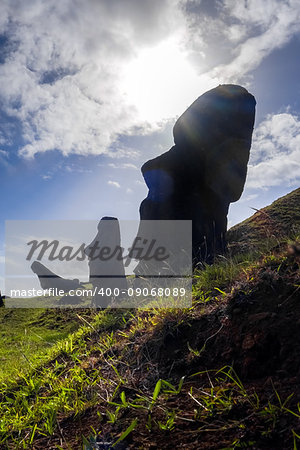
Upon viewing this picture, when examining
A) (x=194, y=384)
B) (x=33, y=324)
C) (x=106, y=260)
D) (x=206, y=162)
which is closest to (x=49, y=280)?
(x=33, y=324)

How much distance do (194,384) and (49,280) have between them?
35.0 metres

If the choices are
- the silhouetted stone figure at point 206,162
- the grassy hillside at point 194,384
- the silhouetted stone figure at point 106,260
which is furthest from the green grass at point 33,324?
the grassy hillside at point 194,384

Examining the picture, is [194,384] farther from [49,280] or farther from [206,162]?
[49,280]

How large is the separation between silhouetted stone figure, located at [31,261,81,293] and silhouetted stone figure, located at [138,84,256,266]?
61.2 feet

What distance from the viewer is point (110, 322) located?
16.3ft

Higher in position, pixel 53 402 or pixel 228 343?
pixel 228 343

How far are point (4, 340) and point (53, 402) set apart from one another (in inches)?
576

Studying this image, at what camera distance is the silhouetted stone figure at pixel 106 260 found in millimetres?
19219

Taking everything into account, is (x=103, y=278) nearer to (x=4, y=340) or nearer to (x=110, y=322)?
(x=4, y=340)

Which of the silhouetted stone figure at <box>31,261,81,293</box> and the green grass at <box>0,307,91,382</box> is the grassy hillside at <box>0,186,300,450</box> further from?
the silhouetted stone figure at <box>31,261,81,293</box>

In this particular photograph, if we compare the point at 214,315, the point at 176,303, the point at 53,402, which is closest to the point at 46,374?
the point at 53,402

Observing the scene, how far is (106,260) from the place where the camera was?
20.1 meters

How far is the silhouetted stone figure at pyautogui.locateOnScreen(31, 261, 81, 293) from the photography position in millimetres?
34125

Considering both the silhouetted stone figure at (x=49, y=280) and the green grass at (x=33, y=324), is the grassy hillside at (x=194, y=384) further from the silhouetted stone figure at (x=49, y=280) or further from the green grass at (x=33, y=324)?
the silhouetted stone figure at (x=49, y=280)
